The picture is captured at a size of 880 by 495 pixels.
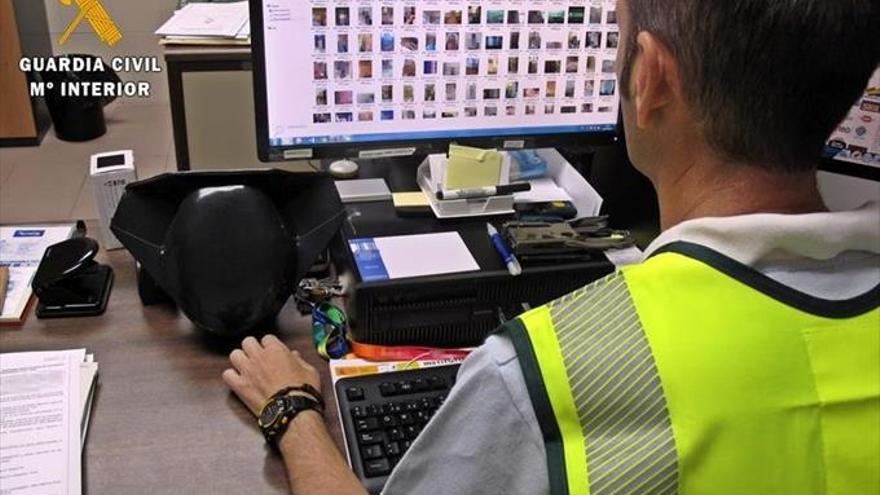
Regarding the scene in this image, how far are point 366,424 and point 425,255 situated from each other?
11.8 inches

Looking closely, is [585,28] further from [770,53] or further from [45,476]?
[45,476]

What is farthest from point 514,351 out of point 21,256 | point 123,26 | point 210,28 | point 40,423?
point 123,26

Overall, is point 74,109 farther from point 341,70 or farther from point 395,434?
point 395,434

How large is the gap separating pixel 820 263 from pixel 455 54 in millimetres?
755

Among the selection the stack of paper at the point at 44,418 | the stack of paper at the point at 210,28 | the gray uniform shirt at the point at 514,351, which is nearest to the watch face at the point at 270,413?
the stack of paper at the point at 44,418

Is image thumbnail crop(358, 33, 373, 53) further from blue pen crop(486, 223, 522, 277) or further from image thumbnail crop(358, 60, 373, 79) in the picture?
blue pen crop(486, 223, 522, 277)

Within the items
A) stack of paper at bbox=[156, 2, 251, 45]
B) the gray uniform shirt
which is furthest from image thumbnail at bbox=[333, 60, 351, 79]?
stack of paper at bbox=[156, 2, 251, 45]

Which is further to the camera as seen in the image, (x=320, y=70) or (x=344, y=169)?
(x=344, y=169)

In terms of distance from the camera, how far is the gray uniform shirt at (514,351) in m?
0.66

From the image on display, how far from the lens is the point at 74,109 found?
3951mm

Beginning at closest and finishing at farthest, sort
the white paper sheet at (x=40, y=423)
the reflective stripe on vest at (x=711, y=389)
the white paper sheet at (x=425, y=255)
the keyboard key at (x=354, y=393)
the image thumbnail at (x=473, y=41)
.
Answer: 1. the reflective stripe on vest at (x=711, y=389)
2. the white paper sheet at (x=40, y=423)
3. the keyboard key at (x=354, y=393)
4. the white paper sheet at (x=425, y=255)
5. the image thumbnail at (x=473, y=41)

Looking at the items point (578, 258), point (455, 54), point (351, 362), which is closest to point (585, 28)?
point (455, 54)

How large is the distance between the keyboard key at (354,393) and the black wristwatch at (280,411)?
4cm

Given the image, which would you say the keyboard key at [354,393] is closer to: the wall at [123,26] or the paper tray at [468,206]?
the paper tray at [468,206]
